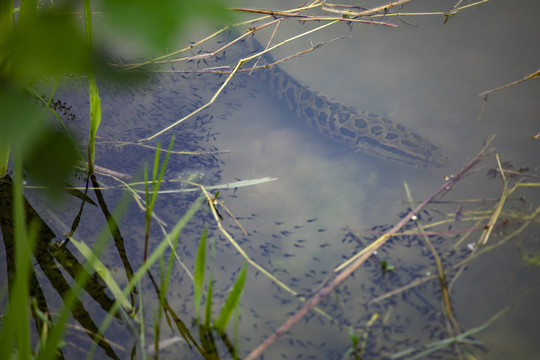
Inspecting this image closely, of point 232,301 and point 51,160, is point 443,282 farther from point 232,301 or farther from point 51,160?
point 51,160

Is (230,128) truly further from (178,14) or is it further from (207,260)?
(178,14)

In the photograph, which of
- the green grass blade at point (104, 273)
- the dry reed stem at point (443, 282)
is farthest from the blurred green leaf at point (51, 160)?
the dry reed stem at point (443, 282)

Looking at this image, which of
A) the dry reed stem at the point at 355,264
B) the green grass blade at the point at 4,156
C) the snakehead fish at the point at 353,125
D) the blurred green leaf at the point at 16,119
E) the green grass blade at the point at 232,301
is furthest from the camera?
the snakehead fish at the point at 353,125

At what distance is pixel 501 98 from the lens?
12.0 feet

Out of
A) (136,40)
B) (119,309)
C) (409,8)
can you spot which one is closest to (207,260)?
(119,309)

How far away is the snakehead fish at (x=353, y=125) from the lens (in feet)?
12.0

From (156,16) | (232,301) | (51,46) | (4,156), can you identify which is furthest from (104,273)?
(156,16)

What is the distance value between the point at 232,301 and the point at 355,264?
3.08ft

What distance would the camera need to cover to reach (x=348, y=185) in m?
3.22

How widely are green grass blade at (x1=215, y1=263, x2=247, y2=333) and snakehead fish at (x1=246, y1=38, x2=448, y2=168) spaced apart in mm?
2100

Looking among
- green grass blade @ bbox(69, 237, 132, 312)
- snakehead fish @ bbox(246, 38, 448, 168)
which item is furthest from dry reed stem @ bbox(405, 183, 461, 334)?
green grass blade @ bbox(69, 237, 132, 312)

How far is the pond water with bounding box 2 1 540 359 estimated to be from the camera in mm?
2328

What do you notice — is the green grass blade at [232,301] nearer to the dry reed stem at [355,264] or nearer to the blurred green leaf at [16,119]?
the dry reed stem at [355,264]

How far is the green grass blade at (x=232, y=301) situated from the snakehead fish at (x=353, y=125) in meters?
2.10
